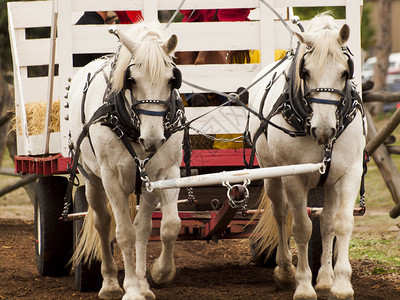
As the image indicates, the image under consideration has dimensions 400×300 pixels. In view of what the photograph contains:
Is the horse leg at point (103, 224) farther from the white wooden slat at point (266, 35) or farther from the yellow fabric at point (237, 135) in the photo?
the white wooden slat at point (266, 35)

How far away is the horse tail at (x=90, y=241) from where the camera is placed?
19.3 ft

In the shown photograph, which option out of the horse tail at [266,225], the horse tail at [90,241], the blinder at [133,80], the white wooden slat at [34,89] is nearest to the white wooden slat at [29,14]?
the white wooden slat at [34,89]

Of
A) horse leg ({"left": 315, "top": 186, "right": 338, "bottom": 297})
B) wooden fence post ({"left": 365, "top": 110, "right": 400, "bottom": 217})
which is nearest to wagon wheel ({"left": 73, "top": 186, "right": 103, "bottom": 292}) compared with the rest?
horse leg ({"left": 315, "top": 186, "right": 338, "bottom": 297})

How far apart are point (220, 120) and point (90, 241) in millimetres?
1359

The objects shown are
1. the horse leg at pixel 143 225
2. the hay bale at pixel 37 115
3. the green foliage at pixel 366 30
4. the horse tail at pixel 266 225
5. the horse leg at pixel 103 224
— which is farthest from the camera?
the green foliage at pixel 366 30

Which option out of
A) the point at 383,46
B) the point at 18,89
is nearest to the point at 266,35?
the point at 18,89

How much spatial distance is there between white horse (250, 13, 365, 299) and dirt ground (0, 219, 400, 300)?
0.63 meters

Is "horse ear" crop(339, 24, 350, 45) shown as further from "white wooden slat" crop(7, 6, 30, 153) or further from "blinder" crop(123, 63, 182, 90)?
"white wooden slat" crop(7, 6, 30, 153)

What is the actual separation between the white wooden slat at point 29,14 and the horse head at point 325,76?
161 inches

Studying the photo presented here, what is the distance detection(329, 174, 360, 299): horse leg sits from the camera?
465 centimetres

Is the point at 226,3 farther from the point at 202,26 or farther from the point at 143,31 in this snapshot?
the point at 143,31

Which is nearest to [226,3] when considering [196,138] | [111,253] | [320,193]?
[196,138]

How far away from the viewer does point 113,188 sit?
5.10 m

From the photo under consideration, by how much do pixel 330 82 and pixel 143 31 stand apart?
3.95ft
